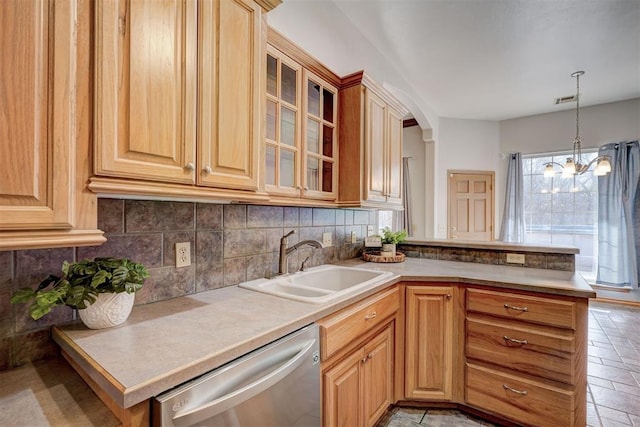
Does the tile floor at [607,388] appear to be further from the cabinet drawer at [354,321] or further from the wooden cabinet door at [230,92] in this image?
the wooden cabinet door at [230,92]

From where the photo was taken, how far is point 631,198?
14.3ft

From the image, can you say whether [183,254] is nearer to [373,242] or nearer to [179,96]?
[179,96]

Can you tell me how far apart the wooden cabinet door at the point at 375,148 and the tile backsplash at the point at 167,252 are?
17.9 inches

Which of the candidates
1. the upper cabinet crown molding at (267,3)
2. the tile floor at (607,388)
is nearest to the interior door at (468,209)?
the tile floor at (607,388)

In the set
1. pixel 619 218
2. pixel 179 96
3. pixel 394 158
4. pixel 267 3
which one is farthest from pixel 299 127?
pixel 619 218

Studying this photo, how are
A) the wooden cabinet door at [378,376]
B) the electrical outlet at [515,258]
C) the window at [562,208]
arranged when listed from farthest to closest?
the window at [562,208] < the electrical outlet at [515,258] < the wooden cabinet door at [378,376]

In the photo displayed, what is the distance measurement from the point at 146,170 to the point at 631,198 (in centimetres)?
608

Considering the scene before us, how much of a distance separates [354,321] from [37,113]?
135 cm

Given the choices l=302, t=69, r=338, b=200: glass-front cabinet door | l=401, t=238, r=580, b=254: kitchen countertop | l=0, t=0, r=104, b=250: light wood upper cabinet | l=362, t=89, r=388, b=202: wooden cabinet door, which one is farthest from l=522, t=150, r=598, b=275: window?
l=0, t=0, r=104, b=250: light wood upper cabinet

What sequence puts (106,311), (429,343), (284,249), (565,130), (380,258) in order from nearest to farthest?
(106,311) → (284,249) → (429,343) → (380,258) → (565,130)

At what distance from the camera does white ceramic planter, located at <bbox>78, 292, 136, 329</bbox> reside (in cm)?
96

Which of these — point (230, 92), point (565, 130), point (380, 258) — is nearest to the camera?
point (230, 92)

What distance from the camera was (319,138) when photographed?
1.99 meters

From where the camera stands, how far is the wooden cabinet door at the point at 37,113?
2.31 feet
